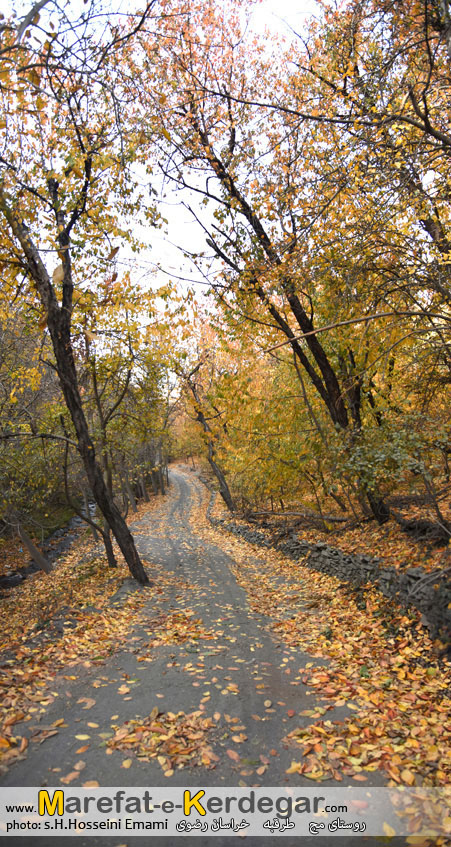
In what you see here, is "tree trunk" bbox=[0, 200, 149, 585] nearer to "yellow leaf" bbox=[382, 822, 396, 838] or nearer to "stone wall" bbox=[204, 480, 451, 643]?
"stone wall" bbox=[204, 480, 451, 643]

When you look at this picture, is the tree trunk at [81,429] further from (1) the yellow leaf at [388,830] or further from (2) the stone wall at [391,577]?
(1) the yellow leaf at [388,830]

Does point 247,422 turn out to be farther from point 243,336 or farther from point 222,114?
point 222,114

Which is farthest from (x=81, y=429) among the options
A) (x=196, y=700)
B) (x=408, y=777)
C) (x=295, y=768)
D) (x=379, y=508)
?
(x=408, y=777)

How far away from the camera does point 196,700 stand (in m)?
4.46

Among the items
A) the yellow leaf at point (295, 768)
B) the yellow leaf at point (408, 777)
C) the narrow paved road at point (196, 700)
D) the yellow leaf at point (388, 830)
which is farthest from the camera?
the yellow leaf at point (295, 768)

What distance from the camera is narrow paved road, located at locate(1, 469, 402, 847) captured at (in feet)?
10.7

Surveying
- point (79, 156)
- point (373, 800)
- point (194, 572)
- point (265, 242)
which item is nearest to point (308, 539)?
point (194, 572)

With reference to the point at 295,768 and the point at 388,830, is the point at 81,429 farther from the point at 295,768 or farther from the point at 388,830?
the point at 388,830

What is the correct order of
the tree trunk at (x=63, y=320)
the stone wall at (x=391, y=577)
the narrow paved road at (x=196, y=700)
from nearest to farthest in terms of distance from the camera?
the narrow paved road at (x=196, y=700) → the stone wall at (x=391, y=577) → the tree trunk at (x=63, y=320)

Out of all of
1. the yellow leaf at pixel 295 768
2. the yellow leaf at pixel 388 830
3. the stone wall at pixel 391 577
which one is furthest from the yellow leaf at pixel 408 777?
the stone wall at pixel 391 577

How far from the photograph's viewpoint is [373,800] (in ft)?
9.94

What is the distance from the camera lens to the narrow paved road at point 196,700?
3.25 meters

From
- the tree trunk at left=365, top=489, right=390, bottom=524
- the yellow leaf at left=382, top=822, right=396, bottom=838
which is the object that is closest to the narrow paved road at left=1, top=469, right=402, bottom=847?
the yellow leaf at left=382, top=822, right=396, bottom=838

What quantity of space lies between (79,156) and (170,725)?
7.50 m
